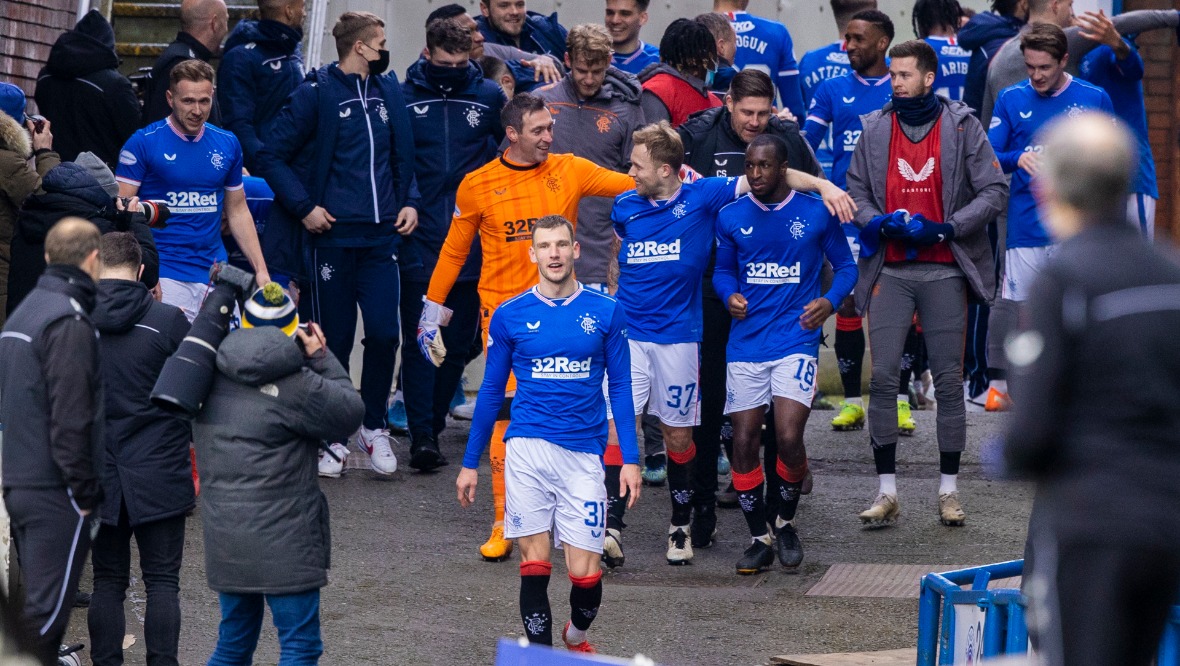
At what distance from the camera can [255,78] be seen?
33.3 feet

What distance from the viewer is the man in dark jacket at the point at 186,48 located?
391 inches

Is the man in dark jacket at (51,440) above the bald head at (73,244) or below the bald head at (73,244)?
below

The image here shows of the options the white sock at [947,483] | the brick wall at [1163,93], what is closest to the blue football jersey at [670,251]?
the white sock at [947,483]

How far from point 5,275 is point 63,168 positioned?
937 mm

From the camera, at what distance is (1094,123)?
425 centimetres

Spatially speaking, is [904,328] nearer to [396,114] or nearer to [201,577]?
[396,114]

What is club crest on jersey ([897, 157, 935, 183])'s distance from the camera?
8789 millimetres

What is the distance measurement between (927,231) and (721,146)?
124cm

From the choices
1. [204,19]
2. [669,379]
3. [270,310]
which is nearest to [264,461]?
[270,310]

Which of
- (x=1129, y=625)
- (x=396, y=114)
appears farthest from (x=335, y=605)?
(x=1129, y=625)

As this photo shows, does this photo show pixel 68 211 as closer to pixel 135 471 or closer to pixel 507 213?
pixel 135 471

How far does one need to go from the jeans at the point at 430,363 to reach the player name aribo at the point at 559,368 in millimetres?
3070

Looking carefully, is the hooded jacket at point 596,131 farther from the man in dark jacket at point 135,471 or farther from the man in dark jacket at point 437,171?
the man in dark jacket at point 135,471

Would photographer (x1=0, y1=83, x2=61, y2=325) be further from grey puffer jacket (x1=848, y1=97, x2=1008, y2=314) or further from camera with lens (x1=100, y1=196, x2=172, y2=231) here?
grey puffer jacket (x1=848, y1=97, x2=1008, y2=314)
